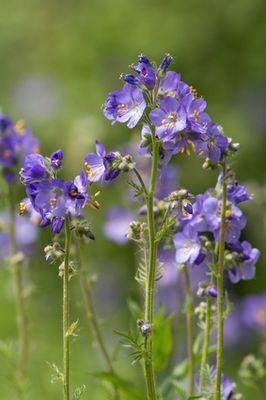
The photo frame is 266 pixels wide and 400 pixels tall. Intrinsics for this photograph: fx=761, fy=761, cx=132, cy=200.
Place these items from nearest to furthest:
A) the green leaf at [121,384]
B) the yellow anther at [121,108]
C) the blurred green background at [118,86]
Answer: the yellow anther at [121,108] < the green leaf at [121,384] < the blurred green background at [118,86]

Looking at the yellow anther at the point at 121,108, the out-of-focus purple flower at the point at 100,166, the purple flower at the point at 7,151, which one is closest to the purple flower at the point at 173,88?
the yellow anther at the point at 121,108

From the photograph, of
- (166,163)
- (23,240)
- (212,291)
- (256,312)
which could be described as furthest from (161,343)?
(256,312)

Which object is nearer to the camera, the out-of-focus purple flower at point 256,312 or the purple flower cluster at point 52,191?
the purple flower cluster at point 52,191

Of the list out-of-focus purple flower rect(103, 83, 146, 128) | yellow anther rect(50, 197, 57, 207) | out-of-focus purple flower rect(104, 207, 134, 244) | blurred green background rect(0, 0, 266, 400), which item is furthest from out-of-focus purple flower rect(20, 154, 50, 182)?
blurred green background rect(0, 0, 266, 400)

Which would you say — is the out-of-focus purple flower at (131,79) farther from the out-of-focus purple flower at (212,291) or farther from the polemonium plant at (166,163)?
the out-of-focus purple flower at (212,291)

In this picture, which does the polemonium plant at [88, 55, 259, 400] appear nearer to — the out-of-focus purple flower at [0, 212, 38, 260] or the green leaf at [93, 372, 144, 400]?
the green leaf at [93, 372, 144, 400]

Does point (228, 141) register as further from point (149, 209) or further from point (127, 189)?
point (127, 189)
